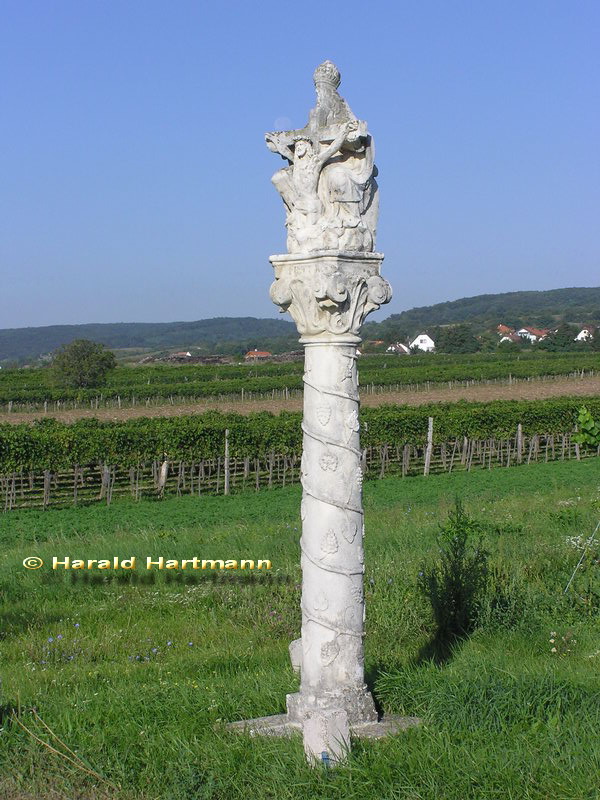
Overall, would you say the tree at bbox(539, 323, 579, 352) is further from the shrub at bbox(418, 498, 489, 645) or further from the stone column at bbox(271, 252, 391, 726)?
the stone column at bbox(271, 252, 391, 726)

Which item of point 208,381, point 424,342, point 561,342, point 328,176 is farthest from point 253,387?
point 424,342

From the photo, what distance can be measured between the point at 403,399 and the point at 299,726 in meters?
54.8

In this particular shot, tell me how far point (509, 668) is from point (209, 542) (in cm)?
783

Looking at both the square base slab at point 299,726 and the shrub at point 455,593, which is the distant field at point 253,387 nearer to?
the shrub at point 455,593

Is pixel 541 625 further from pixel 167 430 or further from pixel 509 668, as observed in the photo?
pixel 167 430

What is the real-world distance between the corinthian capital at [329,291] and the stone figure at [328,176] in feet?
0.28

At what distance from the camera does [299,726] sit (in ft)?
19.6

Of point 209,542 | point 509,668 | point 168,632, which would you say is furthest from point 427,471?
point 509,668

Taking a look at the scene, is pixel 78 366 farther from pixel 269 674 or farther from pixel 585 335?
pixel 585 335

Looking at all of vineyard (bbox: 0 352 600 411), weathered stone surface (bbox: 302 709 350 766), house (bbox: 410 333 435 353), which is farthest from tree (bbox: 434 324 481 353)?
weathered stone surface (bbox: 302 709 350 766)

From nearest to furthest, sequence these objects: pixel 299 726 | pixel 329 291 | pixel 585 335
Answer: pixel 329 291 < pixel 299 726 < pixel 585 335

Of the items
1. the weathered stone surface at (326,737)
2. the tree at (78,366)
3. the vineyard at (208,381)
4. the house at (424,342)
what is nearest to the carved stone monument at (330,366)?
the weathered stone surface at (326,737)

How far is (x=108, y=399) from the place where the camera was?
61.9 m

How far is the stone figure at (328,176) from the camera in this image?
237 inches
